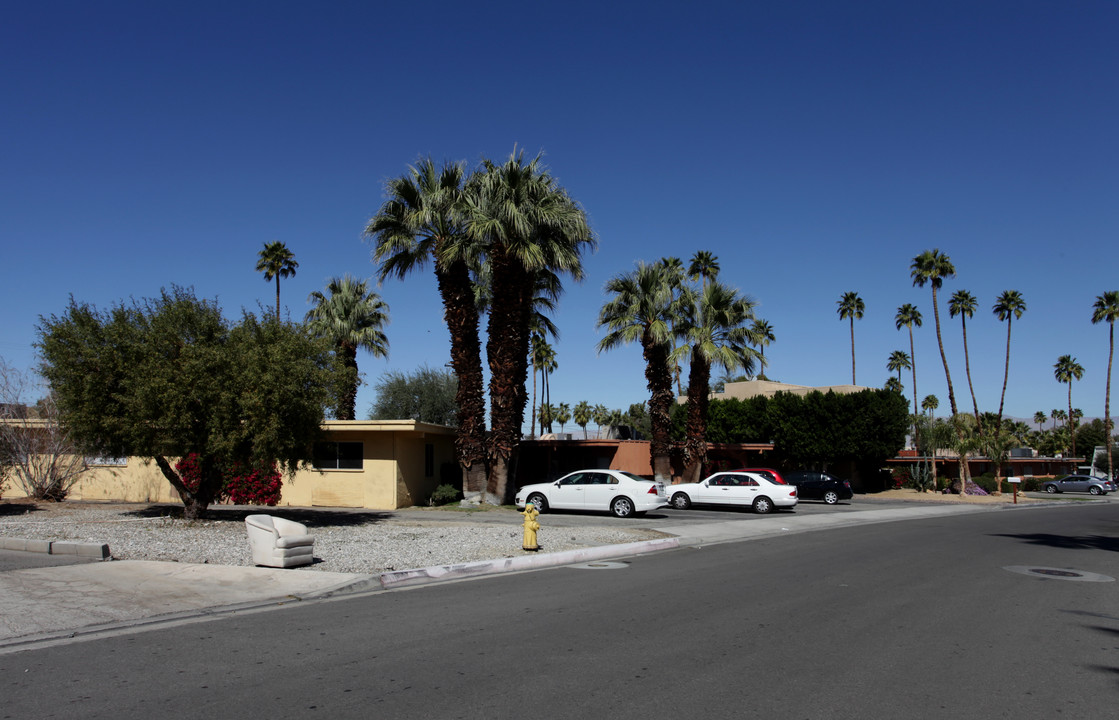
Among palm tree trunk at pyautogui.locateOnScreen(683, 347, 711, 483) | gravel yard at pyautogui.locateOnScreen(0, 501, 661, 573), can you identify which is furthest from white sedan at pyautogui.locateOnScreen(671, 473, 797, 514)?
gravel yard at pyautogui.locateOnScreen(0, 501, 661, 573)

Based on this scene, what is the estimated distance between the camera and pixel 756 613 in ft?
28.3

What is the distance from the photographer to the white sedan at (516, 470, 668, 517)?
22.6 metres

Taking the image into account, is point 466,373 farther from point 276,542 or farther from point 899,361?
point 899,361

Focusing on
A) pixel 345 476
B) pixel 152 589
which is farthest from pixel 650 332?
pixel 152 589

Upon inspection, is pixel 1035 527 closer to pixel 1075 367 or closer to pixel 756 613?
pixel 756 613

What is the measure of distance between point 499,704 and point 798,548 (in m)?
11.8

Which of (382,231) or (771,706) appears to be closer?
(771,706)

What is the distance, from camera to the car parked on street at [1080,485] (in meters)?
51.0

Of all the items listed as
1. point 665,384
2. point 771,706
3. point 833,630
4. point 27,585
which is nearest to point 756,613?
point 833,630

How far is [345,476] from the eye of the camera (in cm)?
2583

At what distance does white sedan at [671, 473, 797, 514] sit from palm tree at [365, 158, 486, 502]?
24.5 ft

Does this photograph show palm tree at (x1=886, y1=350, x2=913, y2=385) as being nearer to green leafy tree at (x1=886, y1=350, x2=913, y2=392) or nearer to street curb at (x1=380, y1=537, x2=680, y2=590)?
green leafy tree at (x1=886, y1=350, x2=913, y2=392)

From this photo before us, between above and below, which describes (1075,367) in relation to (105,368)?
above

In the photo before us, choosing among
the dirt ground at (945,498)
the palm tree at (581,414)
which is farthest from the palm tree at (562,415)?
the dirt ground at (945,498)
